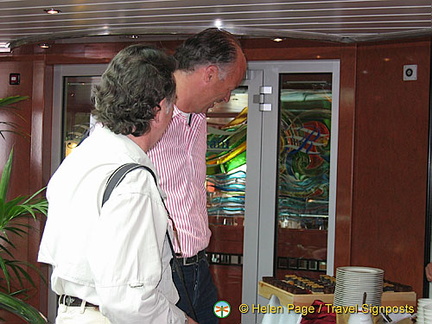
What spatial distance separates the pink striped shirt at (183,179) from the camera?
2.50 m

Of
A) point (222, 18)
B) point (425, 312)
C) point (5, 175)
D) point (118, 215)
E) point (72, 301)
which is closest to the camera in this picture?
point (118, 215)

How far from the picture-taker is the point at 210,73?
274cm

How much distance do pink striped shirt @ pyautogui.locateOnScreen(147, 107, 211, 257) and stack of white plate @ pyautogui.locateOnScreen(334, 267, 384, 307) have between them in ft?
1.81

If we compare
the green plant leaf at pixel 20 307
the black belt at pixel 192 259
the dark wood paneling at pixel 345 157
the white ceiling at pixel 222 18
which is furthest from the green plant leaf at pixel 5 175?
the dark wood paneling at pixel 345 157

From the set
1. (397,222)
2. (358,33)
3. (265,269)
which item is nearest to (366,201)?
(397,222)

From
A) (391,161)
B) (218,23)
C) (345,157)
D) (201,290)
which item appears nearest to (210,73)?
(201,290)

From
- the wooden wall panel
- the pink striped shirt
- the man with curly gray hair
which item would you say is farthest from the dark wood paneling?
the man with curly gray hair

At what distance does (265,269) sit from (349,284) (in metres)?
2.38

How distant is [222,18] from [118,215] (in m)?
2.84

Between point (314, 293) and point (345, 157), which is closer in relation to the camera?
point (314, 293)

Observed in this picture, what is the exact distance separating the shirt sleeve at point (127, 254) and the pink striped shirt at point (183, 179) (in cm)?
89

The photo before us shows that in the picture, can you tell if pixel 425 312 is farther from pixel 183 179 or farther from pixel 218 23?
pixel 218 23

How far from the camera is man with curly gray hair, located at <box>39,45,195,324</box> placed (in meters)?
1.53

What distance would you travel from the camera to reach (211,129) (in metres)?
4.94
